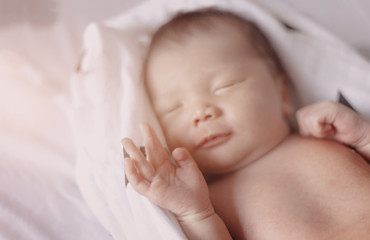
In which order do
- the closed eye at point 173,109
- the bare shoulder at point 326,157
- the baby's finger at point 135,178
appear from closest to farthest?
the baby's finger at point 135,178 < the bare shoulder at point 326,157 < the closed eye at point 173,109

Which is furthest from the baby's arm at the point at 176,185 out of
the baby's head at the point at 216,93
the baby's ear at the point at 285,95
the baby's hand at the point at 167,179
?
the baby's ear at the point at 285,95

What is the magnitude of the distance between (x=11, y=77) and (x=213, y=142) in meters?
0.77

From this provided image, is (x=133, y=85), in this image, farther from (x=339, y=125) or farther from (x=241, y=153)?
(x=339, y=125)

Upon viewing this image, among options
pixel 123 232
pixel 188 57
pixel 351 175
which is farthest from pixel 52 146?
pixel 351 175

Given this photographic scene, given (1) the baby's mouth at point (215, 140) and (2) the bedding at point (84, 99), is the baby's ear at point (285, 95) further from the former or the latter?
(1) the baby's mouth at point (215, 140)

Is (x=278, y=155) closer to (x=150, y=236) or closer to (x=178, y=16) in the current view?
(x=150, y=236)

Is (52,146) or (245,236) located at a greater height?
(52,146)

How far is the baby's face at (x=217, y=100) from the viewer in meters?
1.13

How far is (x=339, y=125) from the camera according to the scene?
1.16m

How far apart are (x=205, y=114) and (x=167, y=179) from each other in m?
0.22

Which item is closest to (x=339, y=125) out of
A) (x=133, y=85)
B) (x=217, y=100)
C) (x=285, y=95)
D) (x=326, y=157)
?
(x=326, y=157)

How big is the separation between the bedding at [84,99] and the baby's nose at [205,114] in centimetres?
14

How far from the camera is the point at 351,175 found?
1.07 meters

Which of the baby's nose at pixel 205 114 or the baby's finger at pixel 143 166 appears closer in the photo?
the baby's finger at pixel 143 166
